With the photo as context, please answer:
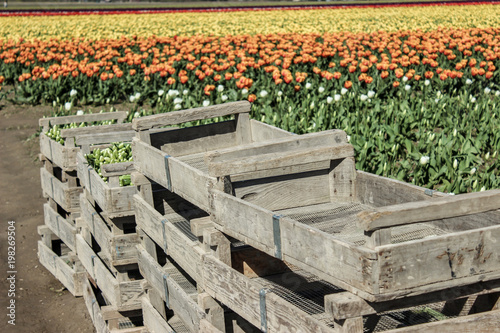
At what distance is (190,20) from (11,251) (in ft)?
64.7

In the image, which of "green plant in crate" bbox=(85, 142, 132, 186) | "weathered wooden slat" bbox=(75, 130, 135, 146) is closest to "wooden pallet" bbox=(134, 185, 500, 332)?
"green plant in crate" bbox=(85, 142, 132, 186)

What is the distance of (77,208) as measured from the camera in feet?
21.4

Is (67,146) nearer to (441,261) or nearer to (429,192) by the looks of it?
(429,192)

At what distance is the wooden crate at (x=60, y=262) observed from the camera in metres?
6.42

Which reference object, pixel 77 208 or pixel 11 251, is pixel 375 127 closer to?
pixel 77 208

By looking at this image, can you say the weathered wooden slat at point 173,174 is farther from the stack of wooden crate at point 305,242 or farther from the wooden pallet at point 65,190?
the wooden pallet at point 65,190

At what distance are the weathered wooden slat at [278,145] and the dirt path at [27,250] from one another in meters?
2.84

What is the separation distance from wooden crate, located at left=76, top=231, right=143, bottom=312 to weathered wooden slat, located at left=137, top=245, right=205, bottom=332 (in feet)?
0.80

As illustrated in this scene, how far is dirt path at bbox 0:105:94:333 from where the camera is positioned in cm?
606

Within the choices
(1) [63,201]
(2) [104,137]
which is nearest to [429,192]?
(2) [104,137]

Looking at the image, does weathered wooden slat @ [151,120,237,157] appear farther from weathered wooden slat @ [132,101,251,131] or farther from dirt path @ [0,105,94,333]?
dirt path @ [0,105,94,333]

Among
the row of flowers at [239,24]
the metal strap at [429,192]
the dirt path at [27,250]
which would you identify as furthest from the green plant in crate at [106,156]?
the row of flowers at [239,24]

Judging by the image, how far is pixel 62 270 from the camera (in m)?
6.63

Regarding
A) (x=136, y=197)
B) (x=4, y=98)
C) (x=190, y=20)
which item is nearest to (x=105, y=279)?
(x=136, y=197)
